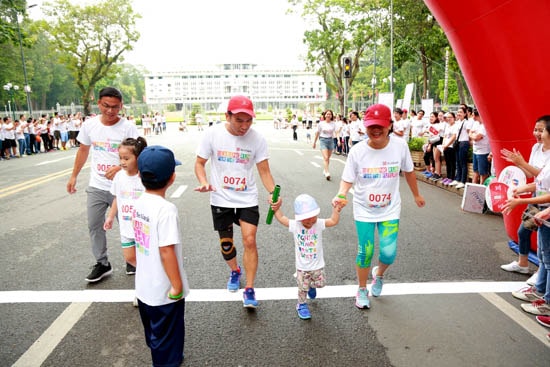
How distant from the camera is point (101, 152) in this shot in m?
4.28

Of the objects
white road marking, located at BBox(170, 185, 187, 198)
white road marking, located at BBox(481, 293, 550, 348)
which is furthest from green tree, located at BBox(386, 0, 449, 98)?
white road marking, located at BBox(481, 293, 550, 348)

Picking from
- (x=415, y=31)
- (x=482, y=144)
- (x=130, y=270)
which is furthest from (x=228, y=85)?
(x=130, y=270)

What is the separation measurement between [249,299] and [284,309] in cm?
34

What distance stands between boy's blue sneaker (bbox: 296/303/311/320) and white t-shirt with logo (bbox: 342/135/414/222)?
96cm

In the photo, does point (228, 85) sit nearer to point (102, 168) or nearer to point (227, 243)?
point (102, 168)

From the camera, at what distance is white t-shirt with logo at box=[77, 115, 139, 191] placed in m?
4.26

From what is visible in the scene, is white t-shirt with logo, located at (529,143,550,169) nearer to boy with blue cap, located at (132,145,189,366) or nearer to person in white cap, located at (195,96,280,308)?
person in white cap, located at (195,96,280,308)

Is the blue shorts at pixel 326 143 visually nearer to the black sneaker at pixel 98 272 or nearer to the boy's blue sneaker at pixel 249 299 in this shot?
the black sneaker at pixel 98 272

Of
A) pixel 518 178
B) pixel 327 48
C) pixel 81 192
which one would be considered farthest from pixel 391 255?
pixel 327 48

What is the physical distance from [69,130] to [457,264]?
24586 mm

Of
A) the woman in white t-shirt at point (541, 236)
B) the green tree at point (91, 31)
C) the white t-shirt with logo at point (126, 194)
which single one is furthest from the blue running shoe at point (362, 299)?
the green tree at point (91, 31)

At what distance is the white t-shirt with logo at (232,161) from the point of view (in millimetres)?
3818

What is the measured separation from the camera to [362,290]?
3.82 meters

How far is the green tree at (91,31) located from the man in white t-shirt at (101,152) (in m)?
40.3
